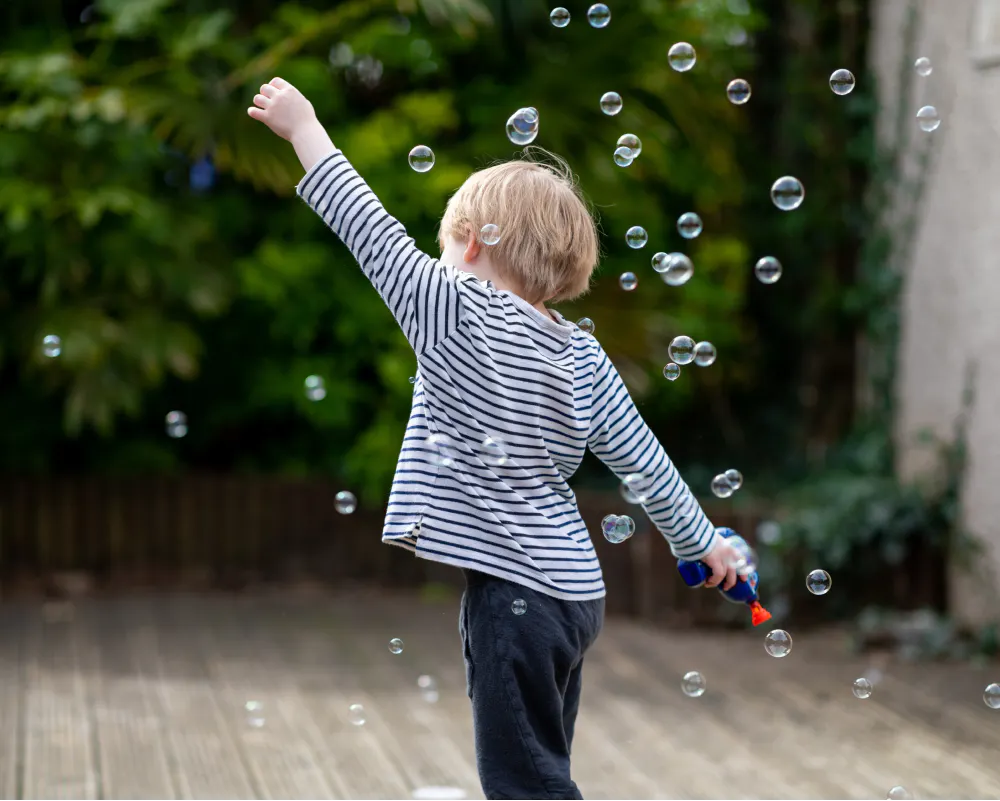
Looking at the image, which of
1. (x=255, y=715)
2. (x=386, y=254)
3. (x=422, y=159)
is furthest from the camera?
(x=255, y=715)

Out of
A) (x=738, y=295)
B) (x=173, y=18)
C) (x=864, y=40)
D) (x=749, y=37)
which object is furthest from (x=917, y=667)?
(x=173, y=18)

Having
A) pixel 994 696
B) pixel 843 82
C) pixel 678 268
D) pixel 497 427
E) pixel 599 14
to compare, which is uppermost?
pixel 599 14

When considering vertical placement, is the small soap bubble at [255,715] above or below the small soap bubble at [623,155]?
below

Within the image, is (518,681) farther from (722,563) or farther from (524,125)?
(524,125)

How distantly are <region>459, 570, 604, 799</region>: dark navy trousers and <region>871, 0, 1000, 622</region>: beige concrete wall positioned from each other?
3348 millimetres

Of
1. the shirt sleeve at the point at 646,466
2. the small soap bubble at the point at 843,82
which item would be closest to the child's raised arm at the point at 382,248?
the shirt sleeve at the point at 646,466

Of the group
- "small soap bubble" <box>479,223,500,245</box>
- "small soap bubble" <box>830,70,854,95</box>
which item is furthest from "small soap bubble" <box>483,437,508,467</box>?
"small soap bubble" <box>830,70,854,95</box>

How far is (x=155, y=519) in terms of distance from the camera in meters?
6.36

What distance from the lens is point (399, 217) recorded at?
595 centimetres

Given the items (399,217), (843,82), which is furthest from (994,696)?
(399,217)

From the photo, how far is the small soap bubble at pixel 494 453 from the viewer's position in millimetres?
2213

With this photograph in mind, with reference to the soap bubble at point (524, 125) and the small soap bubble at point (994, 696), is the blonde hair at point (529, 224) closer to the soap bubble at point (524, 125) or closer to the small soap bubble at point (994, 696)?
the soap bubble at point (524, 125)

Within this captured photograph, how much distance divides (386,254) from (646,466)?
2.05 ft

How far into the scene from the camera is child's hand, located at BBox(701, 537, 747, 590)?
2436 millimetres
